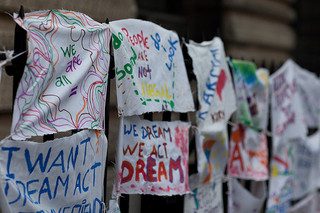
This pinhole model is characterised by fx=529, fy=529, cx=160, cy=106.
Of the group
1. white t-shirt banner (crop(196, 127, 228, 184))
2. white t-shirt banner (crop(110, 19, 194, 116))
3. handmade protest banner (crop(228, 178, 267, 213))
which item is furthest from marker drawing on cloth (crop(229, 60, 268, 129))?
white t-shirt banner (crop(110, 19, 194, 116))

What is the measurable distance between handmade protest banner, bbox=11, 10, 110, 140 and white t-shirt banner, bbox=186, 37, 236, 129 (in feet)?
3.32

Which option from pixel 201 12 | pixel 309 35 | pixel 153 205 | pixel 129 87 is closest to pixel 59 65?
pixel 129 87

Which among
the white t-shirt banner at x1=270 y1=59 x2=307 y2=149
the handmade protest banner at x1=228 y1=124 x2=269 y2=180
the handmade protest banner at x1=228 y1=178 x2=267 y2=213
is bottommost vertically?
the handmade protest banner at x1=228 y1=178 x2=267 y2=213

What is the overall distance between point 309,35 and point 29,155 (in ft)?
27.6

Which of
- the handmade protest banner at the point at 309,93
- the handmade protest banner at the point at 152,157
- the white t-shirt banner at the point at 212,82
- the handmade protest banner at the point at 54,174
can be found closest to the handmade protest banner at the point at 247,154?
the white t-shirt banner at the point at 212,82

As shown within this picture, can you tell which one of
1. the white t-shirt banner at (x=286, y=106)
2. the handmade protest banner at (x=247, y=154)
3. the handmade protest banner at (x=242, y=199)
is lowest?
the handmade protest banner at (x=242, y=199)

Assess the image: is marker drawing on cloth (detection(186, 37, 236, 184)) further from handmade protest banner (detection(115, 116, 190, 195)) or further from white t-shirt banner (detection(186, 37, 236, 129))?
handmade protest banner (detection(115, 116, 190, 195))

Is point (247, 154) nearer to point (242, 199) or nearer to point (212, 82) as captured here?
point (242, 199)

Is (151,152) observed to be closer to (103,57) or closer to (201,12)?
(103,57)

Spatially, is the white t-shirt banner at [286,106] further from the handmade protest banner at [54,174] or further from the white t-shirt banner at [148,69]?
the handmade protest banner at [54,174]

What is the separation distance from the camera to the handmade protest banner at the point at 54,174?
Result: 2.12 metres

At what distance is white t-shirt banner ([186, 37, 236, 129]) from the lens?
3506mm

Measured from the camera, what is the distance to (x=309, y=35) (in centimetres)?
979

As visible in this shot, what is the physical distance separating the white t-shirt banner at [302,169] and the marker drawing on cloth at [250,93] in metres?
1.20
